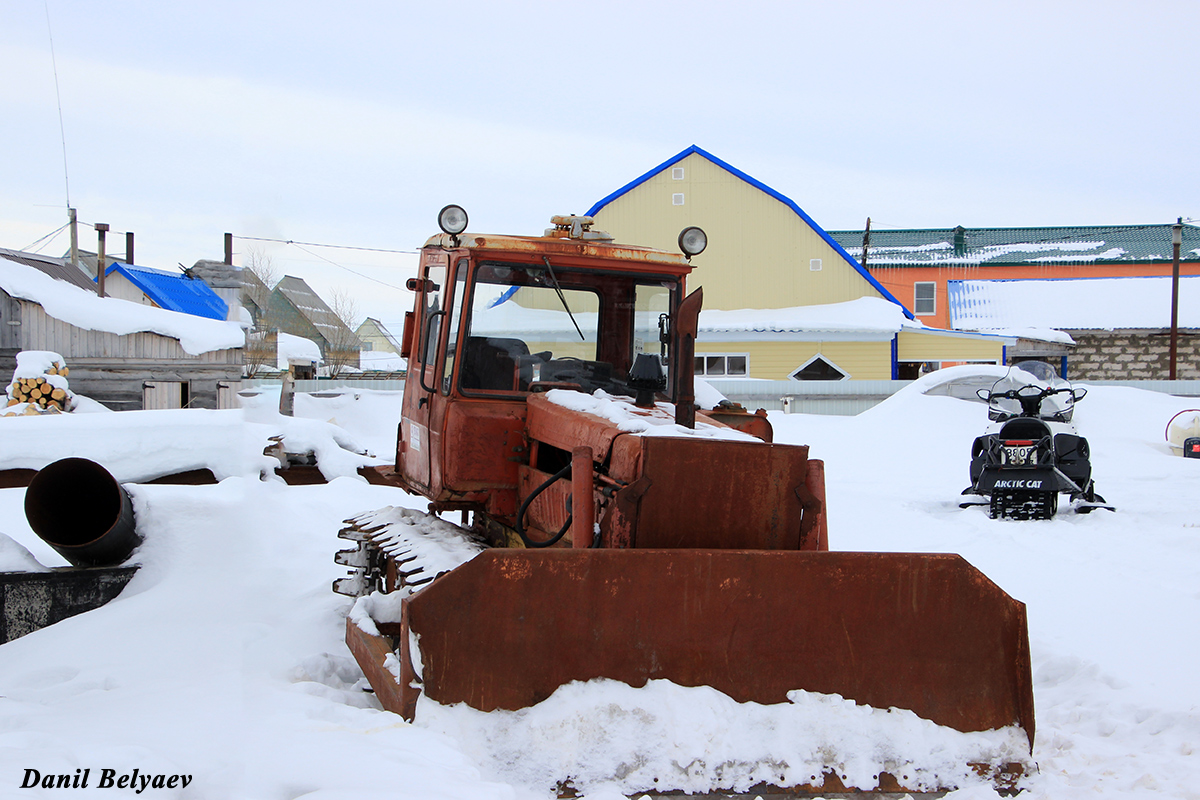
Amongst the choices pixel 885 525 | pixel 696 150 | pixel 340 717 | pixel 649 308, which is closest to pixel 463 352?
pixel 649 308

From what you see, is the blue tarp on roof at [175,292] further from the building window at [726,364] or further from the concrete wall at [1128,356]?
the concrete wall at [1128,356]

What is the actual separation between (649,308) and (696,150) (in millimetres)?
21548

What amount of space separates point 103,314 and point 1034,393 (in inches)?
536

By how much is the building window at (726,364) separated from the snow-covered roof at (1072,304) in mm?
11091

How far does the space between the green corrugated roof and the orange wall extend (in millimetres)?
226

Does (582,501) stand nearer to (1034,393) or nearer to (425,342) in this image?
(425,342)

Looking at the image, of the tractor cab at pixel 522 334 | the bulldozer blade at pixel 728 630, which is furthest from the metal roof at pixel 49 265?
the bulldozer blade at pixel 728 630

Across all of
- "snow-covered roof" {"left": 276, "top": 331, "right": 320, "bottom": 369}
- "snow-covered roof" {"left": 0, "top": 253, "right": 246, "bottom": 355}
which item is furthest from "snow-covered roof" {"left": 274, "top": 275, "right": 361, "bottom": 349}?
"snow-covered roof" {"left": 0, "top": 253, "right": 246, "bottom": 355}

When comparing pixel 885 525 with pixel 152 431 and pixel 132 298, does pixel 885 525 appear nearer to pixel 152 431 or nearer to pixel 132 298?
pixel 152 431

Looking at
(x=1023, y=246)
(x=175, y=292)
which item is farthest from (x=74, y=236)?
(x=1023, y=246)

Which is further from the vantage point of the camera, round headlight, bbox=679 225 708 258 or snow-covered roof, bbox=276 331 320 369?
snow-covered roof, bbox=276 331 320 369

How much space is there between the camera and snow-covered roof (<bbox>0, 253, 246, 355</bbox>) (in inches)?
580

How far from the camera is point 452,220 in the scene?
5082 millimetres

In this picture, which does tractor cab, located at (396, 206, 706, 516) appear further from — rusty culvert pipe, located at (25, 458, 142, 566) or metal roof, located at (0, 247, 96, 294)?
metal roof, located at (0, 247, 96, 294)
